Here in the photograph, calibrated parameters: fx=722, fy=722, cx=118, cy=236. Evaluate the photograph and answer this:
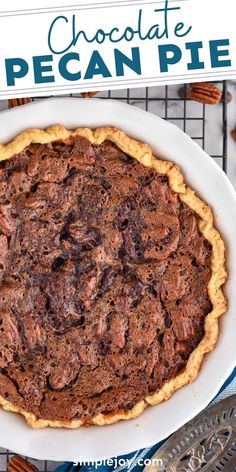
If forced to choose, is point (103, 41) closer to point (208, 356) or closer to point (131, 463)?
point (208, 356)

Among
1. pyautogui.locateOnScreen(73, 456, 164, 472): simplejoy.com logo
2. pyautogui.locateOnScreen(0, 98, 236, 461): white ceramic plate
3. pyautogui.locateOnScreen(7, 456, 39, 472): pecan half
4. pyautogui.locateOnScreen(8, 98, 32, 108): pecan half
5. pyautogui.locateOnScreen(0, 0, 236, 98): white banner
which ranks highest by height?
pyautogui.locateOnScreen(0, 0, 236, 98): white banner

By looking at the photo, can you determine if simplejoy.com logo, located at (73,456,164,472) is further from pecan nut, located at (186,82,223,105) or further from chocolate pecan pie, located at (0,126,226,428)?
pecan nut, located at (186,82,223,105)

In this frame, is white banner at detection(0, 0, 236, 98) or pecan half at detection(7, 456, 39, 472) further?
pecan half at detection(7, 456, 39, 472)

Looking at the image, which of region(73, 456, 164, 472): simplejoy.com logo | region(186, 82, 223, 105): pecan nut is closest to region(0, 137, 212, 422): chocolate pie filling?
region(73, 456, 164, 472): simplejoy.com logo

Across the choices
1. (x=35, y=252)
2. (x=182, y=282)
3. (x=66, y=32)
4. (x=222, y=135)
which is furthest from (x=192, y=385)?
(x=66, y=32)

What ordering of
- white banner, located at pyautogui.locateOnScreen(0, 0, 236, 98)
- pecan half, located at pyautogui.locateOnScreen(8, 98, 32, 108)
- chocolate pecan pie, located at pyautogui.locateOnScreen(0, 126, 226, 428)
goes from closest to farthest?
chocolate pecan pie, located at pyautogui.locateOnScreen(0, 126, 226, 428)
white banner, located at pyautogui.locateOnScreen(0, 0, 236, 98)
pecan half, located at pyautogui.locateOnScreen(8, 98, 32, 108)

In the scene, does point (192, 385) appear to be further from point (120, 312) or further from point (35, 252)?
point (35, 252)

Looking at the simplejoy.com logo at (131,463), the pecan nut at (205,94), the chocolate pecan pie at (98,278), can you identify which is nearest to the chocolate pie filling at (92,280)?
the chocolate pecan pie at (98,278)
